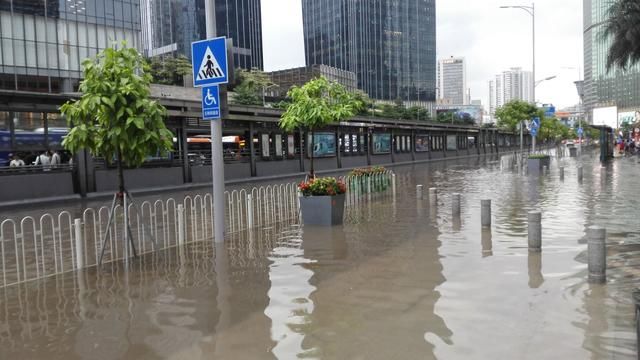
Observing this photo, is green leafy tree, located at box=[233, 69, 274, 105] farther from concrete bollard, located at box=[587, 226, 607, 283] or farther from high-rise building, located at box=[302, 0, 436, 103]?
high-rise building, located at box=[302, 0, 436, 103]

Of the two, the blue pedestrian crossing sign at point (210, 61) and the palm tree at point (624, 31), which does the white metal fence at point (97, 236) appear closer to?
the blue pedestrian crossing sign at point (210, 61)

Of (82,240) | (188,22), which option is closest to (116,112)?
(82,240)

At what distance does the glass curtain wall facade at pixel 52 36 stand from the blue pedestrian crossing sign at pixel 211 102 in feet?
181

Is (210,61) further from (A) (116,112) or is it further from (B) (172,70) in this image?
(B) (172,70)

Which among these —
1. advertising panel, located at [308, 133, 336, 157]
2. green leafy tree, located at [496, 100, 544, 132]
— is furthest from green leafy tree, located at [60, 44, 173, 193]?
green leafy tree, located at [496, 100, 544, 132]

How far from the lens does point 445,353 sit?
5.09 metres

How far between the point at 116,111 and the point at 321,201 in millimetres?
5362

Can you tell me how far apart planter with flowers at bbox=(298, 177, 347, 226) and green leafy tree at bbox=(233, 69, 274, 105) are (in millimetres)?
45352

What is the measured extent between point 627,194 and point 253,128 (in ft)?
73.7

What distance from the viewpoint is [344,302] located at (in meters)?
6.76

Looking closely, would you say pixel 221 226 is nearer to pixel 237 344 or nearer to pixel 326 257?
pixel 326 257

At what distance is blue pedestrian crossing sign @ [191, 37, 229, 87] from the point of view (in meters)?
10.4

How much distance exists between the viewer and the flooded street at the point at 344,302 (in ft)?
17.5

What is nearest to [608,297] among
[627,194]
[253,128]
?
[627,194]
